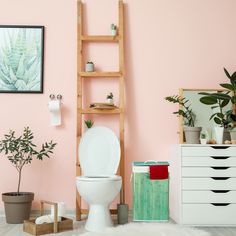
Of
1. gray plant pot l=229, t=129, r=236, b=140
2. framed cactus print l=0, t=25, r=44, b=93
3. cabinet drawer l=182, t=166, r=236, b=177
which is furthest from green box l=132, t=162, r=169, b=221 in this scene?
framed cactus print l=0, t=25, r=44, b=93

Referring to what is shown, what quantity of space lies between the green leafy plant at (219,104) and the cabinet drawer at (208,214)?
0.73 m

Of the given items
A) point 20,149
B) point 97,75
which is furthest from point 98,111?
point 20,149

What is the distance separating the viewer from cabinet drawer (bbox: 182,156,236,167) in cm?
319

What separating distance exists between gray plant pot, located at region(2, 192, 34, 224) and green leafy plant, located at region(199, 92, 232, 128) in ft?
5.65

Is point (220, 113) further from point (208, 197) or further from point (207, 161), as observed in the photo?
point (208, 197)

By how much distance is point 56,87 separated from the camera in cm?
368

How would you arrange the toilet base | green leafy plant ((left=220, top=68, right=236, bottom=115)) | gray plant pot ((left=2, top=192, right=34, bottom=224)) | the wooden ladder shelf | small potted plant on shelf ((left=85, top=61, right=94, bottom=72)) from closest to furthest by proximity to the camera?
the toilet base
gray plant pot ((left=2, top=192, right=34, bottom=224))
green leafy plant ((left=220, top=68, right=236, bottom=115))
the wooden ladder shelf
small potted plant on shelf ((left=85, top=61, right=94, bottom=72))

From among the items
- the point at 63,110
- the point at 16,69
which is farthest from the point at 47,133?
the point at 16,69

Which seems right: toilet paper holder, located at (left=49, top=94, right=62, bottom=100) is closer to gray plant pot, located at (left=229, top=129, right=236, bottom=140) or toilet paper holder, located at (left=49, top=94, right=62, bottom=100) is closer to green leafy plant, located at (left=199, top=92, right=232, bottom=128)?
green leafy plant, located at (left=199, top=92, right=232, bottom=128)

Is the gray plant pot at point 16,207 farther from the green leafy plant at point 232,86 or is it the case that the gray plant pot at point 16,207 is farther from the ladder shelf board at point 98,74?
the green leafy plant at point 232,86

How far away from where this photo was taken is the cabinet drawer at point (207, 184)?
125 inches

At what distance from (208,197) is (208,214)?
0.44ft

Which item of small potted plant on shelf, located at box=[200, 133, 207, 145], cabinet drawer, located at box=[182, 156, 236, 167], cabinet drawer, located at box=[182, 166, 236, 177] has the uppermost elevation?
small potted plant on shelf, located at box=[200, 133, 207, 145]

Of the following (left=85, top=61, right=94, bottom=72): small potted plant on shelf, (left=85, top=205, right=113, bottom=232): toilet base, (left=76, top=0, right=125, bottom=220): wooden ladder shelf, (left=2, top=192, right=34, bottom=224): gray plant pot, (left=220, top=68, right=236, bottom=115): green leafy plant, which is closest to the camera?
(left=85, top=205, right=113, bottom=232): toilet base
